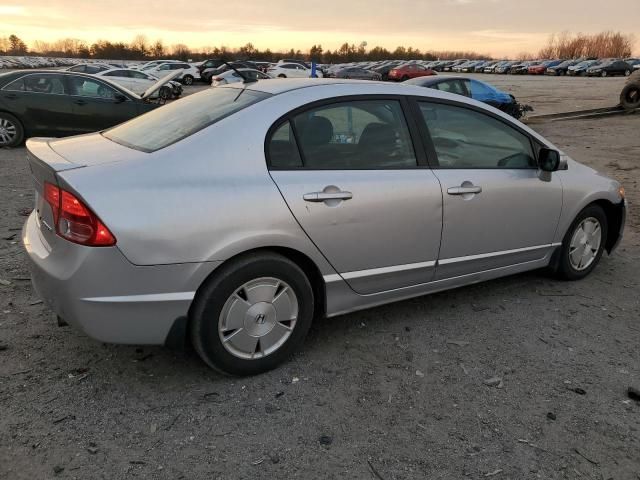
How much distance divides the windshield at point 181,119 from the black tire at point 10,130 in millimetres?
7929

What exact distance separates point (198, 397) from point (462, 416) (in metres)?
1.39

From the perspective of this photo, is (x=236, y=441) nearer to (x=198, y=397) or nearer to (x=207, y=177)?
(x=198, y=397)

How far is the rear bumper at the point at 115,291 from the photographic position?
2479 mm

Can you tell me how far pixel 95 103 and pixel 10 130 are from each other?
1.63m

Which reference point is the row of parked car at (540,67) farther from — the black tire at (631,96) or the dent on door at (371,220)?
the dent on door at (371,220)

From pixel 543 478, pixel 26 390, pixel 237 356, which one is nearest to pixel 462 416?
pixel 543 478

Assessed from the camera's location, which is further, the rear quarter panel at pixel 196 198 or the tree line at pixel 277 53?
the tree line at pixel 277 53

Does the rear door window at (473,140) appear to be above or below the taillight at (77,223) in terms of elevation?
above

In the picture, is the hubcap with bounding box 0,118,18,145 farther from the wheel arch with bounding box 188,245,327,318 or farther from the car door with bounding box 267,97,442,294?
the wheel arch with bounding box 188,245,327,318

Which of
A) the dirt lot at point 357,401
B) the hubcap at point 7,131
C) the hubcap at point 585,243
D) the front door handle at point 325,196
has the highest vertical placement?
the front door handle at point 325,196

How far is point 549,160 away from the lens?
12.8ft

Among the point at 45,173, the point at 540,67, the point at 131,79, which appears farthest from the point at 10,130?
the point at 540,67

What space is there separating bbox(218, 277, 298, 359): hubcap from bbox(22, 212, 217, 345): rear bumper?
251mm

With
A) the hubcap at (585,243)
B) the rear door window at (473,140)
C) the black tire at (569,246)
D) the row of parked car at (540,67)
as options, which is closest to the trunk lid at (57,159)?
the rear door window at (473,140)
